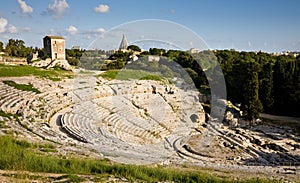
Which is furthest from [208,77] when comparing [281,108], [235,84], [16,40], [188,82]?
[16,40]

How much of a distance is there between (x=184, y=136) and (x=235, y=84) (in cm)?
1833

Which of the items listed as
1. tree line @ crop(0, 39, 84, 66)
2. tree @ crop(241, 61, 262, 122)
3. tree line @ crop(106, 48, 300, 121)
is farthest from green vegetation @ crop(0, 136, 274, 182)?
tree line @ crop(0, 39, 84, 66)

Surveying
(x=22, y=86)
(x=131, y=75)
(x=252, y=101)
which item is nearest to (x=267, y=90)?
(x=252, y=101)

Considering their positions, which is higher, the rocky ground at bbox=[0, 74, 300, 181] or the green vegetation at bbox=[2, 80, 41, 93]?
the green vegetation at bbox=[2, 80, 41, 93]

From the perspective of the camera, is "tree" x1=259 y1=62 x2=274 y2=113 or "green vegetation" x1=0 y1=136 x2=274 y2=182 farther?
"tree" x1=259 y1=62 x2=274 y2=113

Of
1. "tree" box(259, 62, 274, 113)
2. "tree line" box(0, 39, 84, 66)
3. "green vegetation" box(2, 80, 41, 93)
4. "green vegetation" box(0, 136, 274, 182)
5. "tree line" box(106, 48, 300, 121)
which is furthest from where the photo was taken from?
"tree line" box(0, 39, 84, 66)

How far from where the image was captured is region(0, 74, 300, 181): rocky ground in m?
11.7

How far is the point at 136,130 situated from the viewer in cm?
1802

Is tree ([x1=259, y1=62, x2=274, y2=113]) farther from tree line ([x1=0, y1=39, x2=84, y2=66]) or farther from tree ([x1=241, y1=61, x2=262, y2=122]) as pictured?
Answer: tree line ([x1=0, y1=39, x2=84, y2=66])

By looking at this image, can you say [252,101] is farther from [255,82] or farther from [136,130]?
[136,130]

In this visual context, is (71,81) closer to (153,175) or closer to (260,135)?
(260,135)

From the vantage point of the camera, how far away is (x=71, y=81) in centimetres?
2627

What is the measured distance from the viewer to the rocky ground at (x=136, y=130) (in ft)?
38.5

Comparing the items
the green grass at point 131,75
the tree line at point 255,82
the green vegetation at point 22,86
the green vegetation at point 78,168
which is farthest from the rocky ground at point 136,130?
the green grass at point 131,75
